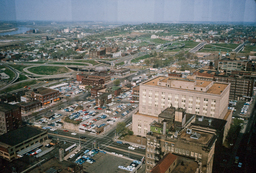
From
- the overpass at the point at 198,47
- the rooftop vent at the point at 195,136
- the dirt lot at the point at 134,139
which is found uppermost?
the overpass at the point at 198,47

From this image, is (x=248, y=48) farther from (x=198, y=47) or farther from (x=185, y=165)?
(x=185, y=165)

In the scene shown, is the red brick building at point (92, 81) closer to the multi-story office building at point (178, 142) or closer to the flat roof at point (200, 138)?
the multi-story office building at point (178, 142)

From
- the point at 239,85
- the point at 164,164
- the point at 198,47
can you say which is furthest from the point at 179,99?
the point at 198,47

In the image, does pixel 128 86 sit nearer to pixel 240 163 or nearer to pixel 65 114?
pixel 65 114

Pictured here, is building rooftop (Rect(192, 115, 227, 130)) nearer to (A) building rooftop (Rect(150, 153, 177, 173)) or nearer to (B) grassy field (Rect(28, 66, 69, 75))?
(A) building rooftop (Rect(150, 153, 177, 173))

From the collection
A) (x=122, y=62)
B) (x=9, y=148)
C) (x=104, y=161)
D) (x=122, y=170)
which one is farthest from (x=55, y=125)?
(x=122, y=62)

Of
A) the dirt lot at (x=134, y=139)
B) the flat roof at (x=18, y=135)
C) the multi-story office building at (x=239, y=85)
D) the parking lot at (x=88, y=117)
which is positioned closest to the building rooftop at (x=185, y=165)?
the dirt lot at (x=134, y=139)
